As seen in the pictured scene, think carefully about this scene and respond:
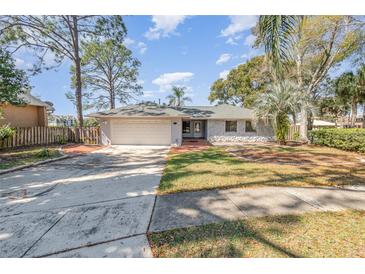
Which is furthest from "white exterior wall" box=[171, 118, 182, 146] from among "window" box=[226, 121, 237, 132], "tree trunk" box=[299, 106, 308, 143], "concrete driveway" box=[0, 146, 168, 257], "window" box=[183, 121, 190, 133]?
"tree trunk" box=[299, 106, 308, 143]

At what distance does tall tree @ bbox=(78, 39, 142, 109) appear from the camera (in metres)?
27.0

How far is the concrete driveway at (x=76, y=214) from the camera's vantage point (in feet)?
9.23

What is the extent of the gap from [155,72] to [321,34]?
14.7 metres

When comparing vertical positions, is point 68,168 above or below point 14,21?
below

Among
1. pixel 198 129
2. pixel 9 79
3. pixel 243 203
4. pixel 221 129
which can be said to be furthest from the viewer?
pixel 198 129

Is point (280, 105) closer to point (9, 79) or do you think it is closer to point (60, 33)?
point (9, 79)

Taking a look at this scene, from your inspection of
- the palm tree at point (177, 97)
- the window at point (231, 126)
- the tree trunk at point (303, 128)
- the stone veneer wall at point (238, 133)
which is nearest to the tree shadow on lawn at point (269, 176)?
the tree trunk at point (303, 128)

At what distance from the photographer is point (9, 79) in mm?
9641

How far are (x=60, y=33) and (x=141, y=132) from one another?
11848mm

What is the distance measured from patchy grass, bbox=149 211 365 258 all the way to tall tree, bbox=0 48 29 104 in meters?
10.7

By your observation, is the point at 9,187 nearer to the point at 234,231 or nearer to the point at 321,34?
the point at 234,231

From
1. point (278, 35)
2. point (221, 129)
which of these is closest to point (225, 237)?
point (278, 35)

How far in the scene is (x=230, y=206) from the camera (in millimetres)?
4129
